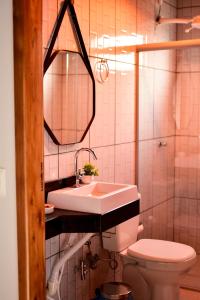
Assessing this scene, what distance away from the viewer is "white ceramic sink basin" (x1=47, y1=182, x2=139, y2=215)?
238 cm

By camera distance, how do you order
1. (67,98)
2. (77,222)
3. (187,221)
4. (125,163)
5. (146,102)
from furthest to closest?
(187,221) < (146,102) < (125,163) < (67,98) < (77,222)

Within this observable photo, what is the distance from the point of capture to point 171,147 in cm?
414

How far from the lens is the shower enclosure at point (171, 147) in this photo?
3.77 metres

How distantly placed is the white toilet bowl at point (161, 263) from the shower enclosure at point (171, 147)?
0.70m

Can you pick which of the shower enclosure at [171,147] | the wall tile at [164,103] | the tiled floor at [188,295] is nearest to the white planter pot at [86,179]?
the shower enclosure at [171,147]

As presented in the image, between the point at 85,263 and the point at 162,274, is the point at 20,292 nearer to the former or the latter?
the point at 85,263

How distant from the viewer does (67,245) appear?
272 cm

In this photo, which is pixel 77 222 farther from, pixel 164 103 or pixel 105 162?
pixel 164 103

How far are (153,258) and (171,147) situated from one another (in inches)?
59.3

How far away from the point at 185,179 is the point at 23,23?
2.82 m

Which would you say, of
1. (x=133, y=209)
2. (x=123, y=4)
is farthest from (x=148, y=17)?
(x=133, y=209)

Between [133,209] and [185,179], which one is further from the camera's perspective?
[185,179]

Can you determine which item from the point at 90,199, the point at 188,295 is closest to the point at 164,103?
the point at 188,295

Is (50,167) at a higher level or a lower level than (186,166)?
higher
